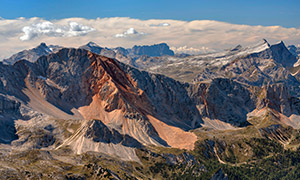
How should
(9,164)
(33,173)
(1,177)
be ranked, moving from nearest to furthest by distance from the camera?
(1,177) → (33,173) → (9,164)

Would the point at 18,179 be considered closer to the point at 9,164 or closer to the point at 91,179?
the point at 9,164

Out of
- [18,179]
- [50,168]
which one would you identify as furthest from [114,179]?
[18,179]

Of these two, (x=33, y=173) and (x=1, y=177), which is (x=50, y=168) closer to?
(x=33, y=173)

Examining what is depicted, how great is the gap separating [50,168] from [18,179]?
2527cm

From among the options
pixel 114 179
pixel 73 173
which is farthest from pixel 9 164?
pixel 114 179

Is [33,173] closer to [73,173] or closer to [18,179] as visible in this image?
[18,179]

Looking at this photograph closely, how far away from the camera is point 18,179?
173 meters

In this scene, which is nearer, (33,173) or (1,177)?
(1,177)

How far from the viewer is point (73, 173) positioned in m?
194

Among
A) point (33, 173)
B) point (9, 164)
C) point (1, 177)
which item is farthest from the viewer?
point (9, 164)

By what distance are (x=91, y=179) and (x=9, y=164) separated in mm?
53742

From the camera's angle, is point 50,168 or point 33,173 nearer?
point 33,173

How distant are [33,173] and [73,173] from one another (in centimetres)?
2402

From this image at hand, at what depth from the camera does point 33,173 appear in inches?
7205
